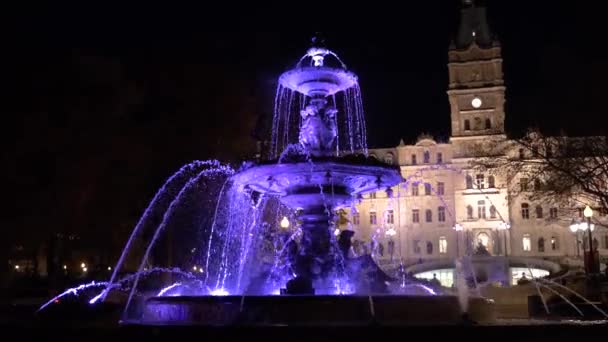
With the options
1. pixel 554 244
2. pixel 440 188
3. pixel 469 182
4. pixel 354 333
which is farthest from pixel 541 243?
pixel 354 333

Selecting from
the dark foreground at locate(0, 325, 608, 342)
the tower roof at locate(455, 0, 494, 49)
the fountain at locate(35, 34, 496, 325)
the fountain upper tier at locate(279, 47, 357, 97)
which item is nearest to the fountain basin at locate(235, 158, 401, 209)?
the fountain at locate(35, 34, 496, 325)

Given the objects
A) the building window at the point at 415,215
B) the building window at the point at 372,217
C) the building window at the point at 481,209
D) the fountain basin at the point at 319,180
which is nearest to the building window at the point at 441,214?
the building window at the point at 415,215

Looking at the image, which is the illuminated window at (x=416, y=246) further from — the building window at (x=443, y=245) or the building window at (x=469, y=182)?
the building window at (x=469, y=182)

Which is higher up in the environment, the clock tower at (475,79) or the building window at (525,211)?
the clock tower at (475,79)

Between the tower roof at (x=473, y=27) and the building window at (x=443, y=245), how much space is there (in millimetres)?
21243

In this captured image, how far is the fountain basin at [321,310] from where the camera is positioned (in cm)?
1177

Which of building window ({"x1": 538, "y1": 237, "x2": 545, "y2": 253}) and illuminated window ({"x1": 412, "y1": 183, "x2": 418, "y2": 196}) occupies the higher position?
illuminated window ({"x1": 412, "y1": 183, "x2": 418, "y2": 196})

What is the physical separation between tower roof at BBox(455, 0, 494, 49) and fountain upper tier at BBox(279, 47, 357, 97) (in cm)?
6545

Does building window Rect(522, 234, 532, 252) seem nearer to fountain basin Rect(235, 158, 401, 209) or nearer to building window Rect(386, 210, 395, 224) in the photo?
building window Rect(386, 210, 395, 224)

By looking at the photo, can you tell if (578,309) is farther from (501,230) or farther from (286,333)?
(501,230)

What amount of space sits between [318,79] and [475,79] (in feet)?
210

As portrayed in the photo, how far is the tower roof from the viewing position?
7949 centimetres

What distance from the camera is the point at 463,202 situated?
74.0 m

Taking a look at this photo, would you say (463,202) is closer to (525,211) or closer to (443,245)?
(443,245)
